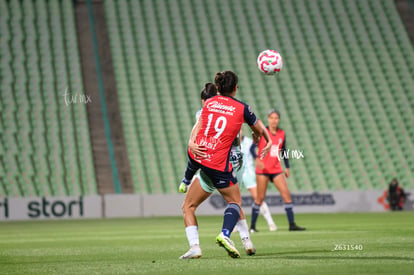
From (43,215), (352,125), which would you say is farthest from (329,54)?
(43,215)

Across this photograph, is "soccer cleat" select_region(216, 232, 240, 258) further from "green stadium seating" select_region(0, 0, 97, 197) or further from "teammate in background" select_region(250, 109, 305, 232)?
→ "green stadium seating" select_region(0, 0, 97, 197)

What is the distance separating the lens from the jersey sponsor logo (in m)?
7.25

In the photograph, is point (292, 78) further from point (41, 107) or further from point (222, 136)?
point (222, 136)

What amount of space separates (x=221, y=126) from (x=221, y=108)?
18cm

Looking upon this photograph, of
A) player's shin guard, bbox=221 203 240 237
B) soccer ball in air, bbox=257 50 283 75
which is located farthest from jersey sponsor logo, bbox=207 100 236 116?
soccer ball in air, bbox=257 50 283 75

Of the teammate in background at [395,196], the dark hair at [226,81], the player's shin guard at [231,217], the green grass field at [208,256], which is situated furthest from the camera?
the teammate in background at [395,196]

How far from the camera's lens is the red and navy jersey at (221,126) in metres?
7.25

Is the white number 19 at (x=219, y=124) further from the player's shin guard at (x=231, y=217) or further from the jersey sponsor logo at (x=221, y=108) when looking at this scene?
the player's shin guard at (x=231, y=217)

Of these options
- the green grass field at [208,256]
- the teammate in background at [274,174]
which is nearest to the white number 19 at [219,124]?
the green grass field at [208,256]

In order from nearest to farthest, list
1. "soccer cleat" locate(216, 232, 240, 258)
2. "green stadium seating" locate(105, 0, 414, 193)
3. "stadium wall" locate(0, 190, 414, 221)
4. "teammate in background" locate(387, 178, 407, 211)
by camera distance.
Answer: "soccer cleat" locate(216, 232, 240, 258)
"stadium wall" locate(0, 190, 414, 221)
"teammate in background" locate(387, 178, 407, 211)
"green stadium seating" locate(105, 0, 414, 193)

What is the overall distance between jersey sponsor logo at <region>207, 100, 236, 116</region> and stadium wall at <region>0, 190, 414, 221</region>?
1405 cm

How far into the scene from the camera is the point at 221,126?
23.8 ft

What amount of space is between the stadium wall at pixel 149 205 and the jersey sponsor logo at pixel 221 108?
14.1 meters

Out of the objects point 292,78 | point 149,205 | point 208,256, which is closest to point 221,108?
point 208,256
